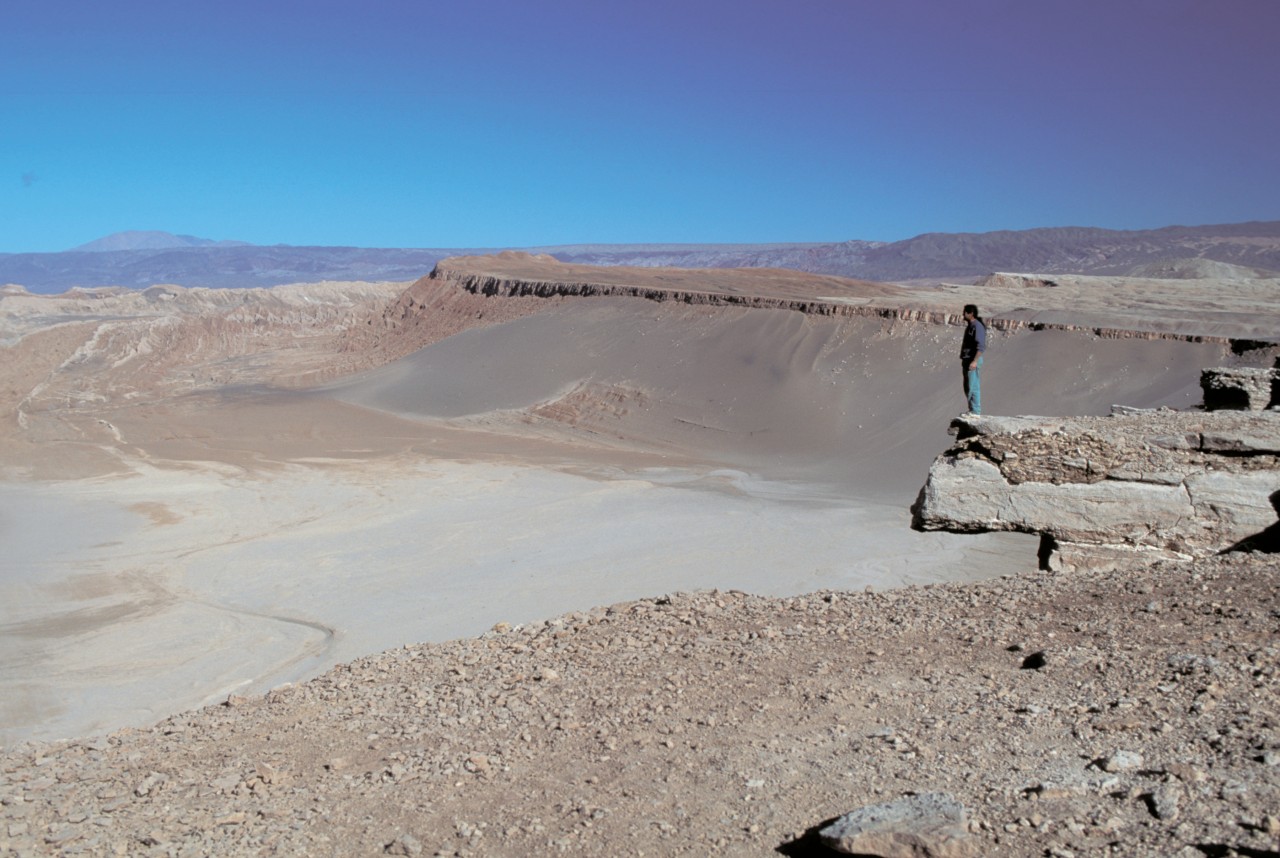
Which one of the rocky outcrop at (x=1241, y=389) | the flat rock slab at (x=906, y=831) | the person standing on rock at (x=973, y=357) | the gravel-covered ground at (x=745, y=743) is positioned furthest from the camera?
the person standing on rock at (x=973, y=357)

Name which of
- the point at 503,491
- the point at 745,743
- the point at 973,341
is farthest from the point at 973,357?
the point at 503,491

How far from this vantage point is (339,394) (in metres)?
28.8

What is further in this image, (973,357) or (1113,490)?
(973,357)

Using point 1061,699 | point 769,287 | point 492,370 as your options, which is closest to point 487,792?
point 1061,699

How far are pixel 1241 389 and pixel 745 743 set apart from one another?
21.9 feet

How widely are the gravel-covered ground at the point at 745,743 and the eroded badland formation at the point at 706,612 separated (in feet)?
0.06

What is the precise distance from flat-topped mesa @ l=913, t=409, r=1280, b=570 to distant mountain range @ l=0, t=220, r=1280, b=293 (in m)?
54.9

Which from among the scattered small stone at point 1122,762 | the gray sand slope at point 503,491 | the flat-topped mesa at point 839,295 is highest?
the flat-topped mesa at point 839,295

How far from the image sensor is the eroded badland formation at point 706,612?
3.70 metres

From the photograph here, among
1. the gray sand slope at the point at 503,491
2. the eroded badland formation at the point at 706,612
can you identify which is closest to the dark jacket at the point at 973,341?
the eroded badland formation at the point at 706,612

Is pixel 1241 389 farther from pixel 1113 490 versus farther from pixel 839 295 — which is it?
pixel 839 295

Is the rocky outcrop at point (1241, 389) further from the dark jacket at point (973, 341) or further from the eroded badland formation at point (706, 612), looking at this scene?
the dark jacket at point (973, 341)

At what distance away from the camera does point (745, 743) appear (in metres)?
4.21

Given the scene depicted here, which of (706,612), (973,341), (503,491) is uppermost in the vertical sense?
(973,341)
